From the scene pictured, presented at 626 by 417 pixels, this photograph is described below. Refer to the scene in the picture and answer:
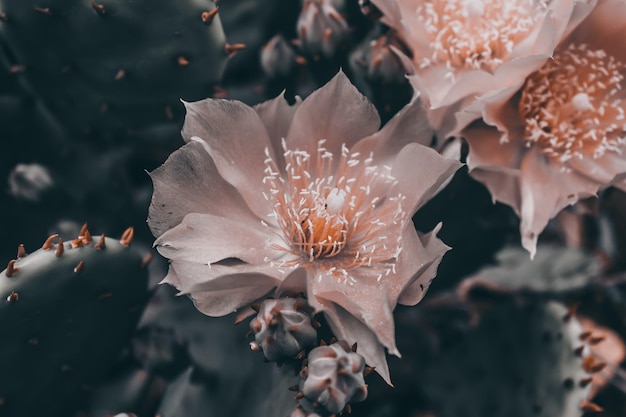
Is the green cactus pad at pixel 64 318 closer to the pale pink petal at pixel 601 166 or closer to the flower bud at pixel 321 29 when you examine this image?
the flower bud at pixel 321 29

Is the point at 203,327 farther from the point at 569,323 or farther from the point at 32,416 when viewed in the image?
the point at 569,323

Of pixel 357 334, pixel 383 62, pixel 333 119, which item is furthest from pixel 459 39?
pixel 357 334

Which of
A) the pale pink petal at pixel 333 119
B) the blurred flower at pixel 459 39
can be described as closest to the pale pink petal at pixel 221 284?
the pale pink petal at pixel 333 119

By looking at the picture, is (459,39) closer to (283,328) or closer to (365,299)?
(365,299)

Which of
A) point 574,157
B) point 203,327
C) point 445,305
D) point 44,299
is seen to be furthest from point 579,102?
point 44,299

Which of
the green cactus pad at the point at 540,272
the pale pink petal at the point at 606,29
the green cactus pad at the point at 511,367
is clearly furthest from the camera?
the green cactus pad at the point at 540,272

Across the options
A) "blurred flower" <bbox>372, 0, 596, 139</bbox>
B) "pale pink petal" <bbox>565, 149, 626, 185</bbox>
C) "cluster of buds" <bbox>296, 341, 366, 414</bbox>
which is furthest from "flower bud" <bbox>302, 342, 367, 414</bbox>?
"pale pink petal" <bbox>565, 149, 626, 185</bbox>

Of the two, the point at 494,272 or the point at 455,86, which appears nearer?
the point at 455,86
